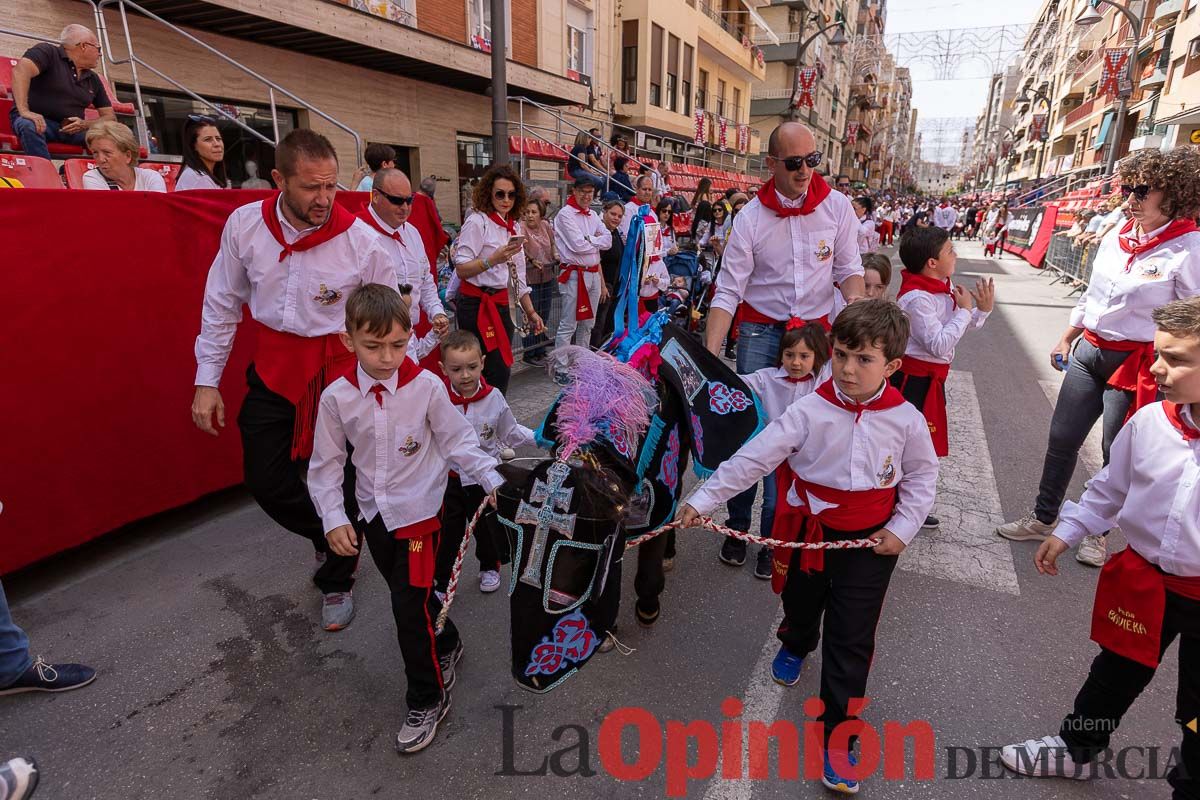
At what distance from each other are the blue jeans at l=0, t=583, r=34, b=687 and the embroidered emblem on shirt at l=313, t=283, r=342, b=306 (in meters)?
1.66

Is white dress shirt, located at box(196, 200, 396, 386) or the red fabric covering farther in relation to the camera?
the red fabric covering

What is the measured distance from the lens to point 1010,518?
436cm

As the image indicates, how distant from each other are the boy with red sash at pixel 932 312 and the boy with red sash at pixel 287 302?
9.47 feet

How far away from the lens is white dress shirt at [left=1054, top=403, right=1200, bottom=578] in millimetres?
1895

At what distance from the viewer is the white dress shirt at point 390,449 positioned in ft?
7.93

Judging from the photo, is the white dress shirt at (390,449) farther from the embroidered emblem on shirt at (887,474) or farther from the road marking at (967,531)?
the road marking at (967,531)

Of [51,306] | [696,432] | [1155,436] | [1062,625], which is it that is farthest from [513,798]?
[51,306]

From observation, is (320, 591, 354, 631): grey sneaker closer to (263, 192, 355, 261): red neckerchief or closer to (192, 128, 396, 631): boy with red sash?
(192, 128, 396, 631): boy with red sash

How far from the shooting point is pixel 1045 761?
2.35m

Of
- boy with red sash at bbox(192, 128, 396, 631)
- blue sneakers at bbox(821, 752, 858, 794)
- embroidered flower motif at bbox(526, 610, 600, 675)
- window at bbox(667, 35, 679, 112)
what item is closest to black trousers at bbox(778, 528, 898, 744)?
blue sneakers at bbox(821, 752, 858, 794)

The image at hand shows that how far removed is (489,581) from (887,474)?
2150mm

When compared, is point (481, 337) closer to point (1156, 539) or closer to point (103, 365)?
point (103, 365)

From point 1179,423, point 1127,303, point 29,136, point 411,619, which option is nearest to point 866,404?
point 1179,423

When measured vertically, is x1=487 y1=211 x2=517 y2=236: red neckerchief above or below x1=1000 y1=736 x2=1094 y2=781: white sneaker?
above
